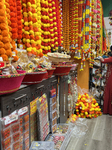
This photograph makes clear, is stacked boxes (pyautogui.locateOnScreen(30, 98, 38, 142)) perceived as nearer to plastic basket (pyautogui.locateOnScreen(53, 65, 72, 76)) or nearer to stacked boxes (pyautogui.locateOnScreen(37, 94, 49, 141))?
stacked boxes (pyautogui.locateOnScreen(37, 94, 49, 141))

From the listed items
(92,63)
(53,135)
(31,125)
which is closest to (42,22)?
(31,125)

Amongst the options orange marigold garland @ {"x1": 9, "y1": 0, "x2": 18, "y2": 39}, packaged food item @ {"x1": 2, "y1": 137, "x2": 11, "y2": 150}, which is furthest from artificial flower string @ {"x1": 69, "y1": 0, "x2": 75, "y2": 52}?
packaged food item @ {"x1": 2, "y1": 137, "x2": 11, "y2": 150}

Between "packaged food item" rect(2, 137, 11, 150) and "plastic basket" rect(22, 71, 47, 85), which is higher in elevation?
"plastic basket" rect(22, 71, 47, 85)

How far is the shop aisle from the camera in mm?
2062

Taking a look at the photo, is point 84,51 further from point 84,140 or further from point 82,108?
point 84,140

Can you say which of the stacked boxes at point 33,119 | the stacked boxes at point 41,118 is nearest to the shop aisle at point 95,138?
the stacked boxes at point 41,118

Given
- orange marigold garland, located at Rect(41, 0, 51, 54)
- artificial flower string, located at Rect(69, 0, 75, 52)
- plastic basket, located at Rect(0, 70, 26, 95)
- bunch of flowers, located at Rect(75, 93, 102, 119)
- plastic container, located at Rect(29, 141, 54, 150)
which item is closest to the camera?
plastic basket, located at Rect(0, 70, 26, 95)

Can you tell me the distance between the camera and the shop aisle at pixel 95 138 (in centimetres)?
206

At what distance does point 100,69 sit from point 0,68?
11.0ft

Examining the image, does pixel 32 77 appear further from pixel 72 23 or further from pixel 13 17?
pixel 72 23

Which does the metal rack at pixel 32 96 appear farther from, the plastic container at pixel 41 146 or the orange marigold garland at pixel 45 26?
the orange marigold garland at pixel 45 26

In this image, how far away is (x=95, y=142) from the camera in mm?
2193

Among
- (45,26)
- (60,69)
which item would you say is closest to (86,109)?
(60,69)

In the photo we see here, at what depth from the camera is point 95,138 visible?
2.31 meters
